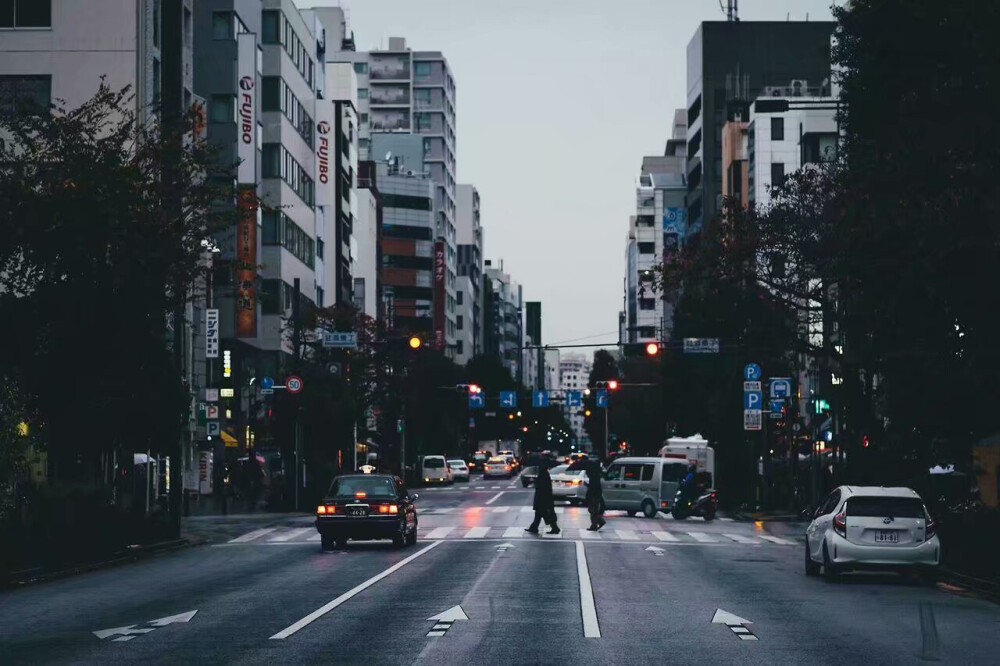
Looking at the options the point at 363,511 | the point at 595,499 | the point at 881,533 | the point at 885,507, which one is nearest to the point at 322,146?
the point at 595,499

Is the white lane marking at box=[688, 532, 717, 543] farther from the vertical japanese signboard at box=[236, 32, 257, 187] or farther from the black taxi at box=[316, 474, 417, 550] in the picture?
the vertical japanese signboard at box=[236, 32, 257, 187]

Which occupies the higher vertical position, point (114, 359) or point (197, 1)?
point (197, 1)

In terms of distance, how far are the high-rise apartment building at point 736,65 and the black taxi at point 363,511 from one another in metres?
98.9

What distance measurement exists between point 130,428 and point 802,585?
15673 mm

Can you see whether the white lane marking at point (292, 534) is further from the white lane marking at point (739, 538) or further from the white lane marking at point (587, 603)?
the white lane marking at point (739, 538)

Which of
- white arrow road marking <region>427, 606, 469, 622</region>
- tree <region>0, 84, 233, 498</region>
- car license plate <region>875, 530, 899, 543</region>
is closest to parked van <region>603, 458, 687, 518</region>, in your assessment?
tree <region>0, 84, 233, 498</region>

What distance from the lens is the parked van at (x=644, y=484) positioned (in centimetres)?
5375

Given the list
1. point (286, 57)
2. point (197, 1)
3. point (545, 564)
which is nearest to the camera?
point (545, 564)

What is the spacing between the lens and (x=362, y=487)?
34219 millimetres

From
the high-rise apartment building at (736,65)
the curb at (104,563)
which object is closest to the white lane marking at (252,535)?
the curb at (104,563)

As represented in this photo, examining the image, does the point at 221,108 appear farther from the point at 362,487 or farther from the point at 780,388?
the point at 362,487

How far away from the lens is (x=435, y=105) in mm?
190500

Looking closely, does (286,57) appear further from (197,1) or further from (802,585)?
(802,585)

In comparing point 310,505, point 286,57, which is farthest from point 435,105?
point 310,505
